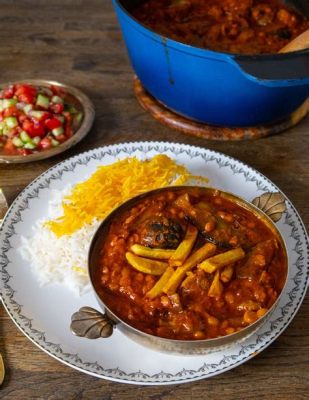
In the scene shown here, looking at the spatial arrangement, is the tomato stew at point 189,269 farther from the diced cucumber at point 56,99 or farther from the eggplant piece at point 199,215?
the diced cucumber at point 56,99

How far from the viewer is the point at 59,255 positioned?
56.7 inches

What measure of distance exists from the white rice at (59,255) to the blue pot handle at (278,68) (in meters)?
0.61

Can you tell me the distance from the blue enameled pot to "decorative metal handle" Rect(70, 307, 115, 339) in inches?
30.1

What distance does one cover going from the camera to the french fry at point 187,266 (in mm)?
1173

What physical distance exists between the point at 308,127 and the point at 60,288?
1.13 m

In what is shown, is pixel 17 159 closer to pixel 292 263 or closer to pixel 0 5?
pixel 292 263

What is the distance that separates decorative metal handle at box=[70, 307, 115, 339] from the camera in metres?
1.11

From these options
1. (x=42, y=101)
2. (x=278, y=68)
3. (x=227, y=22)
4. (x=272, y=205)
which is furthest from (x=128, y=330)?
(x=227, y=22)

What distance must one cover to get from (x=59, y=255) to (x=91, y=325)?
36 centimetres

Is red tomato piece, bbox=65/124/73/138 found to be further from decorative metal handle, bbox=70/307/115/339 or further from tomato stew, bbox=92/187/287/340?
decorative metal handle, bbox=70/307/115/339

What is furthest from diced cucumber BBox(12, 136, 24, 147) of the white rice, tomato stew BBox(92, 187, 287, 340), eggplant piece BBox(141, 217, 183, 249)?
eggplant piece BBox(141, 217, 183, 249)

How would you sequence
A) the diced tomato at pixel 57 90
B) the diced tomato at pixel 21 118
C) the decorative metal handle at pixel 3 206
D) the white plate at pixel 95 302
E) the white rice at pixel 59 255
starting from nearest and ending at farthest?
the white plate at pixel 95 302
the white rice at pixel 59 255
the decorative metal handle at pixel 3 206
the diced tomato at pixel 21 118
the diced tomato at pixel 57 90

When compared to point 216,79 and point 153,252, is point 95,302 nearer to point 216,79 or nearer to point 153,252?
point 153,252

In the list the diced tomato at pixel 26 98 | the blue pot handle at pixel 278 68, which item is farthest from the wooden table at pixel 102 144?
the blue pot handle at pixel 278 68
